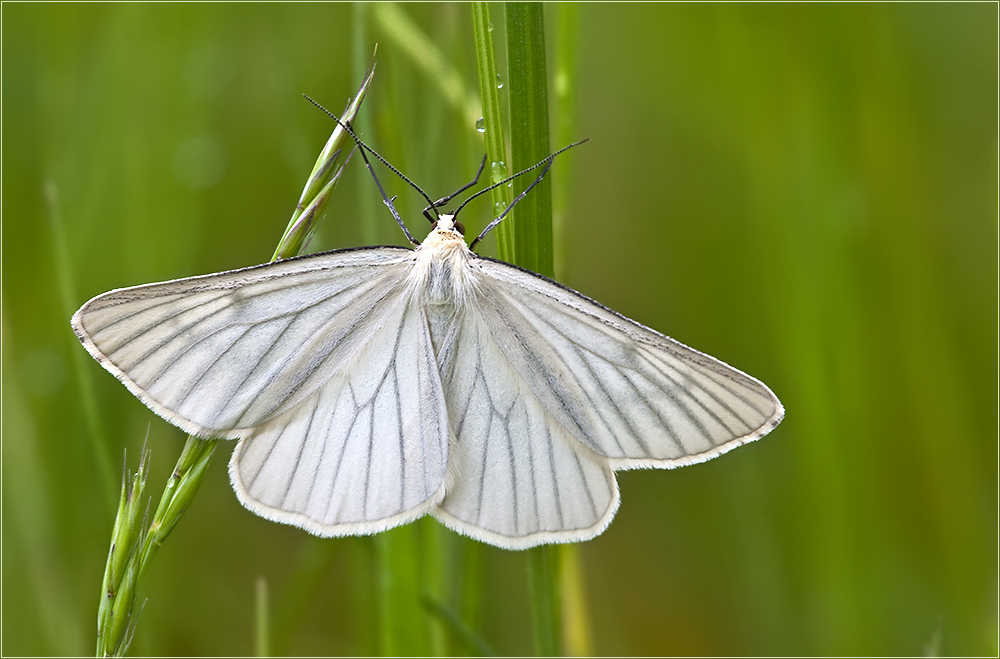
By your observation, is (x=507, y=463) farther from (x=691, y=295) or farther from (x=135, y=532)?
(x=691, y=295)

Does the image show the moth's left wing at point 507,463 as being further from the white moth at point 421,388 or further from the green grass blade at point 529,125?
the green grass blade at point 529,125

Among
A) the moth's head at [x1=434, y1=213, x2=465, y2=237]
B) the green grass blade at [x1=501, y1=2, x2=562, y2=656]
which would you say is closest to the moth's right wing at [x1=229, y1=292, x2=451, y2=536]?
the moth's head at [x1=434, y1=213, x2=465, y2=237]

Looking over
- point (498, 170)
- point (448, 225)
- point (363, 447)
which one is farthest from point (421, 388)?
point (498, 170)

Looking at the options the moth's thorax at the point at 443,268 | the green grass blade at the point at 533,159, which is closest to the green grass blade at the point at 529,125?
the green grass blade at the point at 533,159

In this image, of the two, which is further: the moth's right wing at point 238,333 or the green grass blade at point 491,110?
the moth's right wing at point 238,333

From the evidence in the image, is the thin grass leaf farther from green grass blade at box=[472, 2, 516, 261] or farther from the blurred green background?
the blurred green background

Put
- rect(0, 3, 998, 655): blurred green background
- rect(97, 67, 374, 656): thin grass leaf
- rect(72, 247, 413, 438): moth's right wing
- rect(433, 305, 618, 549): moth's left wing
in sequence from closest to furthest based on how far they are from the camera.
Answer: rect(97, 67, 374, 656): thin grass leaf → rect(72, 247, 413, 438): moth's right wing → rect(433, 305, 618, 549): moth's left wing → rect(0, 3, 998, 655): blurred green background

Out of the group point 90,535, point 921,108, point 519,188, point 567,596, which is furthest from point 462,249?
point 921,108
